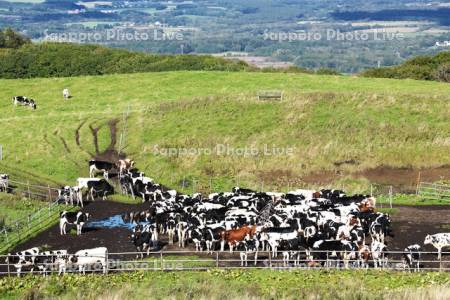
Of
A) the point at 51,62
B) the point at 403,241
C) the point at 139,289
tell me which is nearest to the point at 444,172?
the point at 403,241

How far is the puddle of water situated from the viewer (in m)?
38.0

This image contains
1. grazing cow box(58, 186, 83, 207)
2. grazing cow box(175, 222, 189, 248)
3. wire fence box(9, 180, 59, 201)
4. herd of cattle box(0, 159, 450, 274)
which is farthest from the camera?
wire fence box(9, 180, 59, 201)

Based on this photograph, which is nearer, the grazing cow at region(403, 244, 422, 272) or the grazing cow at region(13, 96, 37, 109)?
the grazing cow at region(403, 244, 422, 272)

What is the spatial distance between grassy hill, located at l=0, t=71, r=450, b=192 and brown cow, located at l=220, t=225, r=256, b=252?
1343cm

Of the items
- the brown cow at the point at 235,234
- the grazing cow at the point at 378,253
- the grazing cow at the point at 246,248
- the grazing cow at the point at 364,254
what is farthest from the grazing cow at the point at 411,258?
the brown cow at the point at 235,234

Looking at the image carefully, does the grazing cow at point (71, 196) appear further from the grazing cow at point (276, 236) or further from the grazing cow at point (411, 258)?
the grazing cow at point (411, 258)

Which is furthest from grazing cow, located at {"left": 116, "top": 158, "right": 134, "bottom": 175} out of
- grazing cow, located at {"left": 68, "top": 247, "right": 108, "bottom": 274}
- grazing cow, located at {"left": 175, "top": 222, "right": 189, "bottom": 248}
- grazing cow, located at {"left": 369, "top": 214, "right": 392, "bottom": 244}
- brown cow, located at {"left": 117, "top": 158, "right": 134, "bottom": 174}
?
grazing cow, located at {"left": 369, "top": 214, "right": 392, "bottom": 244}

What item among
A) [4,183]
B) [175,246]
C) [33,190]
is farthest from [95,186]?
[175,246]

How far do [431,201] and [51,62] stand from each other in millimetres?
61347

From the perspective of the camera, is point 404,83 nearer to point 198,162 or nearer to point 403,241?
point 198,162

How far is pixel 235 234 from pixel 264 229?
1.40 meters

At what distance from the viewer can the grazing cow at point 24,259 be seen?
102 feet

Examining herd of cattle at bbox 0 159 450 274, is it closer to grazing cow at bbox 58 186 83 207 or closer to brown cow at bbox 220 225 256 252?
brown cow at bbox 220 225 256 252

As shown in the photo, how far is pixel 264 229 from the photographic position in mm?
33219
